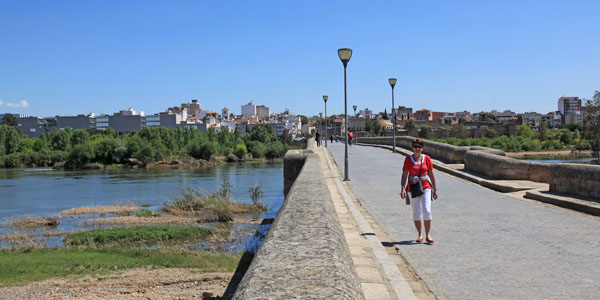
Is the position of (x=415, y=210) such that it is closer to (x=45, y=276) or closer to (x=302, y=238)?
(x=302, y=238)

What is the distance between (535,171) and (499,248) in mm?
8565

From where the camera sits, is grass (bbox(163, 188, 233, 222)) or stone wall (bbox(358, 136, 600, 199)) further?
grass (bbox(163, 188, 233, 222))

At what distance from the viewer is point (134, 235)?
18.8 metres

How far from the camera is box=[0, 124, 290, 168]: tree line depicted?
292 feet

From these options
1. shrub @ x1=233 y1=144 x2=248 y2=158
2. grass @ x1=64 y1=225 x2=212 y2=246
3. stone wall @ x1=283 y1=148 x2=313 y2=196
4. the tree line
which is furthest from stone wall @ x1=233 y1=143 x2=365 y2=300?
shrub @ x1=233 y1=144 x2=248 y2=158

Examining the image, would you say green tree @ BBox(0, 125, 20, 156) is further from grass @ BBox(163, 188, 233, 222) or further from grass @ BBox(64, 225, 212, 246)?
grass @ BBox(64, 225, 212, 246)

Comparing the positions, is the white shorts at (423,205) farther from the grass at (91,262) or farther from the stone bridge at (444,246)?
the grass at (91,262)

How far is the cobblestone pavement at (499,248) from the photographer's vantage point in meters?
4.86

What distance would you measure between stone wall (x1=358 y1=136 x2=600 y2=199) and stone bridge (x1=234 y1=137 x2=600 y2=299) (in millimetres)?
39

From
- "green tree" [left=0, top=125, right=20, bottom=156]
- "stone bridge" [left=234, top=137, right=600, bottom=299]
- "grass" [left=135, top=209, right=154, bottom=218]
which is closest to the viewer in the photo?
"stone bridge" [left=234, top=137, right=600, bottom=299]

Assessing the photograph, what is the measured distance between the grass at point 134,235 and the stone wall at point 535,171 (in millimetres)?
10056

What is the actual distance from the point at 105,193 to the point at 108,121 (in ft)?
503

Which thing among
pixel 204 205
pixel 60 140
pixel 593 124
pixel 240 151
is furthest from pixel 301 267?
pixel 60 140

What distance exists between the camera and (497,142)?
38438 mm
